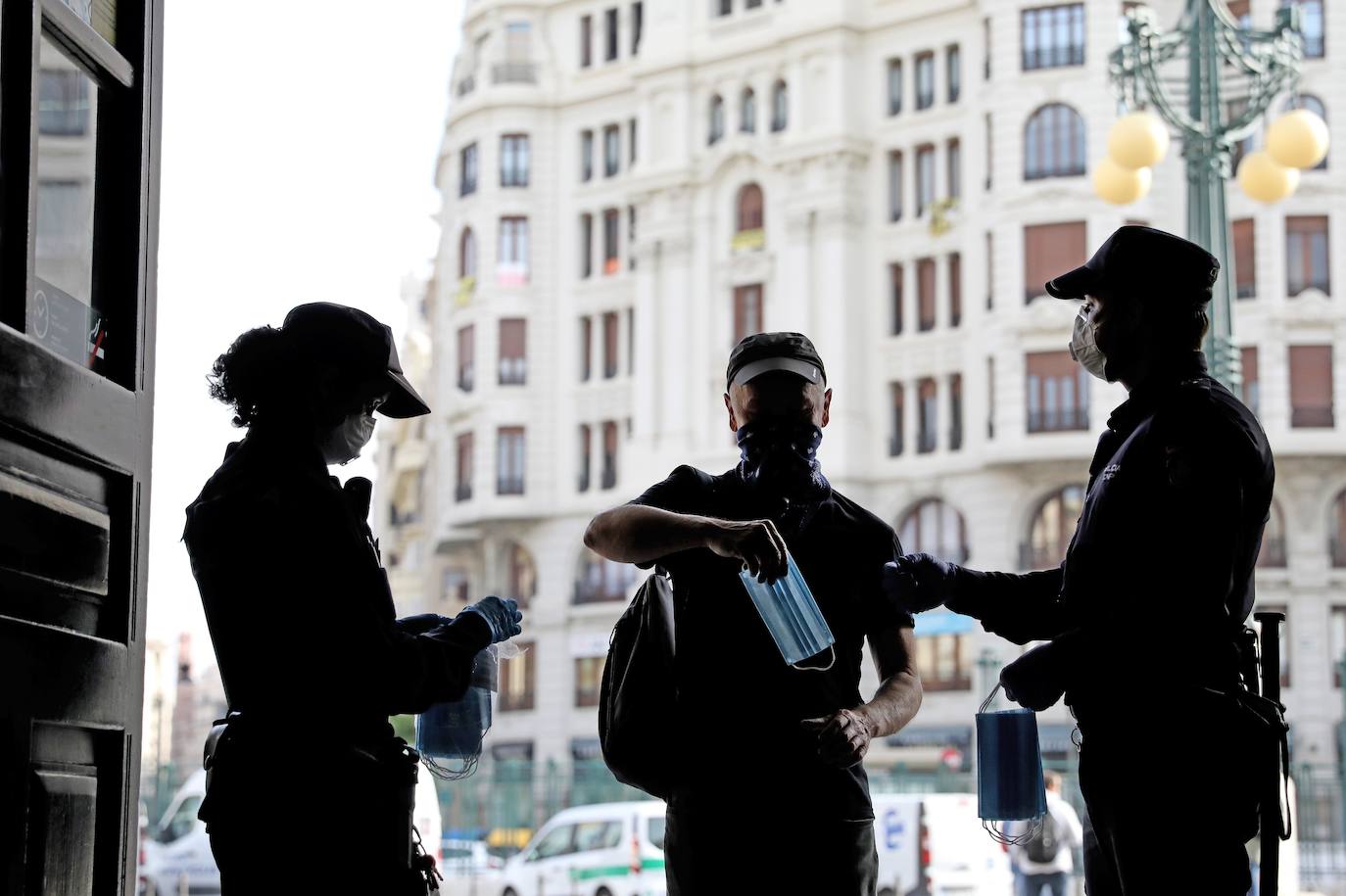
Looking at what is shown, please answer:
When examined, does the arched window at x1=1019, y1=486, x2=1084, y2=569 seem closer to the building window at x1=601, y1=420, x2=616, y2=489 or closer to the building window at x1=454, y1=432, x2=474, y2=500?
the building window at x1=601, y1=420, x2=616, y2=489

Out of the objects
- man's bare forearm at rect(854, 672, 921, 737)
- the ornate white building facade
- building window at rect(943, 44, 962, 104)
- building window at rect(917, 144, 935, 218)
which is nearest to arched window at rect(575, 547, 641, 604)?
the ornate white building facade

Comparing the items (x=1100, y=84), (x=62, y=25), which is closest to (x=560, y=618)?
(x=1100, y=84)

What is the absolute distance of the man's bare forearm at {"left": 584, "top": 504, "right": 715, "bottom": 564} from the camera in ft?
11.0

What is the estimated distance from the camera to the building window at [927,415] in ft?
154

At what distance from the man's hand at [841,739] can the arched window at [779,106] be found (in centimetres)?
4708

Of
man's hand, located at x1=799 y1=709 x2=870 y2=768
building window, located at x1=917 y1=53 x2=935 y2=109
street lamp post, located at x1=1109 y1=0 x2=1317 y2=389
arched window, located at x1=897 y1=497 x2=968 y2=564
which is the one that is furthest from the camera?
building window, located at x1=917 y1=53 x2=935 y2=109

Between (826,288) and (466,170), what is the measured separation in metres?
12.1

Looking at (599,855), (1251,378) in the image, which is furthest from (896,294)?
(599,855)

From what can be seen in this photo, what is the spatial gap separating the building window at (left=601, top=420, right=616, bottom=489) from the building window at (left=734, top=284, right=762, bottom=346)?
4.45 m

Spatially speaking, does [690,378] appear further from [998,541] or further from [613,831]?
[613,831]

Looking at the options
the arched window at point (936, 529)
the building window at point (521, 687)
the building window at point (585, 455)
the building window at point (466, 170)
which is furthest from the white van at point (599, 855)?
the building window at point (466, 170)

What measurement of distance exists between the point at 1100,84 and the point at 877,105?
627cm

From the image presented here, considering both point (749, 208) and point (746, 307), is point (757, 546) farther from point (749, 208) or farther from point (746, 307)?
point (749, 208)

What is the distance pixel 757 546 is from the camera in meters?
3.25
